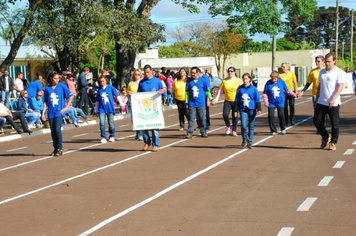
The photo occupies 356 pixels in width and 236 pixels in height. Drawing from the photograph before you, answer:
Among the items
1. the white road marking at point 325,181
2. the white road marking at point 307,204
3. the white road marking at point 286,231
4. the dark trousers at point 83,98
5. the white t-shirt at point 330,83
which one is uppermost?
the white t-shirt at point 330,83

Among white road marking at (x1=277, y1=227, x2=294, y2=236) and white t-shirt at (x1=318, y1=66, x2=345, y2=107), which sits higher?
white t-shirt at (x1=318, y1=66, x2=345, y2=107)

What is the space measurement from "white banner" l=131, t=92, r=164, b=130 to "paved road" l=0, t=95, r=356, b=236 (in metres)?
0.65

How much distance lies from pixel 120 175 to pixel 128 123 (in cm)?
1327

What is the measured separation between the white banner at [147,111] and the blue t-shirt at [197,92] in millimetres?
2555

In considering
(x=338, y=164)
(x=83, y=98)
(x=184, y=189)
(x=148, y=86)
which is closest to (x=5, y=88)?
(x=83, y=98)

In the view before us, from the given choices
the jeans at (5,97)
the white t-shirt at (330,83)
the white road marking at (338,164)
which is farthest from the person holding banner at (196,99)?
the jeans at (5,97)

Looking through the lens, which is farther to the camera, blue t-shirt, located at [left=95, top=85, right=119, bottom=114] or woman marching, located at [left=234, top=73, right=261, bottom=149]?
blue t-shirt, located at [left=95, top=85, right=119, bottom=114]

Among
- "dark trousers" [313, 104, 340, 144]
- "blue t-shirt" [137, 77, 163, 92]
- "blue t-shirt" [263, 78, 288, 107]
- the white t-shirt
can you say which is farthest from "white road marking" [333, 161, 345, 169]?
"blue t-shirt" [263, 78, 288, 107]

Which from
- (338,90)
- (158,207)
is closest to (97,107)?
(338,90)

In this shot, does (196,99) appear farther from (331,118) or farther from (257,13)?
(257,13)

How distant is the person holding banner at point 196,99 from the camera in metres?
17.9

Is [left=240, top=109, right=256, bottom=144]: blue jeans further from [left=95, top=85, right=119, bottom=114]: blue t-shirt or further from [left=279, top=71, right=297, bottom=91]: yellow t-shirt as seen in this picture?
[left=279, top=71, right=297, bottom=91]: yellow t-shirt

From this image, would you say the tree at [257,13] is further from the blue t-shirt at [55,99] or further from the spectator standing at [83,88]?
the blue t-shirt at [55,99]

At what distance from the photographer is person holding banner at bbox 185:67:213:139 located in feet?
58.7
